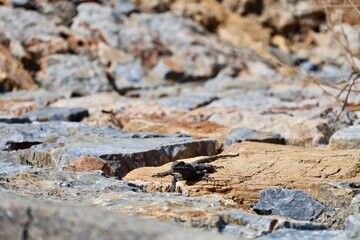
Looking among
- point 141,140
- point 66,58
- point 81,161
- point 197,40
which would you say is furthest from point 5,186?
point 197,40

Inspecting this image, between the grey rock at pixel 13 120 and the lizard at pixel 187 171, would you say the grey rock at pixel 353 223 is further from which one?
the grey rock at pixel 13 120

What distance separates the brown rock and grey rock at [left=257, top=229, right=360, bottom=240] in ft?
4.62

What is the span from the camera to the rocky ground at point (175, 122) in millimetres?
2168

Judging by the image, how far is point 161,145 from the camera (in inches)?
155

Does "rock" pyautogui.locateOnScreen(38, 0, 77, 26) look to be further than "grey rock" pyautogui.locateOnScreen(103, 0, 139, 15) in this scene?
No

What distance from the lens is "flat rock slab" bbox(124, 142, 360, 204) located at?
2.95 m

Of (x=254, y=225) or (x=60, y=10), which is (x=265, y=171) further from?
(x=60, y=10)

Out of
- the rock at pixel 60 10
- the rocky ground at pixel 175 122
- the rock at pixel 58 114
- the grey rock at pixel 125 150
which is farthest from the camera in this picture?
the rock at pixel 60 10

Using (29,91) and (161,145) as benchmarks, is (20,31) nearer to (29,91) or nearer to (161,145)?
(29,91)

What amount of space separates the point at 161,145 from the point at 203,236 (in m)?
2.39

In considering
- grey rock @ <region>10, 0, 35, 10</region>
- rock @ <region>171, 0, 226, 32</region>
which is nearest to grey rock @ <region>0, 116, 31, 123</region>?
grey rock @ <region>10, 0, 35, 10</region>

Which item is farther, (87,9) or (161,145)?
(87,9)

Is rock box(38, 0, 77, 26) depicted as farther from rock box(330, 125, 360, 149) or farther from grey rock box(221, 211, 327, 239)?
grey rock box(221, 211, 327, 239)

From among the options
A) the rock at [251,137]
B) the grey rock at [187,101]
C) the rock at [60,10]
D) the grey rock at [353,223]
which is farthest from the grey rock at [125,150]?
the rock at [60,10]
